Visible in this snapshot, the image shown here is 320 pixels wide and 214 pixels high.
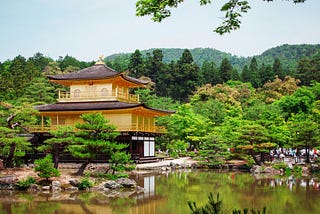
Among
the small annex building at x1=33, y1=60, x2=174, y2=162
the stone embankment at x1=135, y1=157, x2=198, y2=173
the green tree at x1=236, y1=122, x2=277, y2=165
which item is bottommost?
the stone embankment at x1=135, y1=157, x2=198, y2=173

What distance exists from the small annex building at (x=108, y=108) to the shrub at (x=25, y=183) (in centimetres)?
974

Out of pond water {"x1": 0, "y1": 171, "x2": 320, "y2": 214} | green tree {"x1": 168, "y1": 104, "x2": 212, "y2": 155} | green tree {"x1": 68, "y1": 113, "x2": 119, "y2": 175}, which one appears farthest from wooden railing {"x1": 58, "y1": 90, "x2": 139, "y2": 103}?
pond water {"x1": 0, "y1": 171, "x2": 320, "y2": 214}

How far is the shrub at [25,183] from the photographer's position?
16780 mm

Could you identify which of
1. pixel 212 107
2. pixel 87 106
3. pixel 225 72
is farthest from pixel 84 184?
pixel 225 72

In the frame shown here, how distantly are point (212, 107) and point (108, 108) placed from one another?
645 inches

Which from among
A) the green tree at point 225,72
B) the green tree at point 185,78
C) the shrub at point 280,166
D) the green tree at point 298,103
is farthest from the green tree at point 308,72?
the shrub at point 280,166

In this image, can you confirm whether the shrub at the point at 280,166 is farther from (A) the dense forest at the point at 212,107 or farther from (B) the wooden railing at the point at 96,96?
(B) the wooden railing at the point at 96,96

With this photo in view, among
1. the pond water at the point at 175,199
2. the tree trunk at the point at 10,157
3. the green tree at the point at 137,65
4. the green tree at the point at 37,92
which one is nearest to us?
the pond water at the point at 175,199

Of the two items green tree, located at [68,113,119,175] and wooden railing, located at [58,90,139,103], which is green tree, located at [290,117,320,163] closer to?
wooden railing, located at [58,90,139,103]

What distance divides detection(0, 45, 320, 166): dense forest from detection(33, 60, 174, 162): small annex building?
103 inches

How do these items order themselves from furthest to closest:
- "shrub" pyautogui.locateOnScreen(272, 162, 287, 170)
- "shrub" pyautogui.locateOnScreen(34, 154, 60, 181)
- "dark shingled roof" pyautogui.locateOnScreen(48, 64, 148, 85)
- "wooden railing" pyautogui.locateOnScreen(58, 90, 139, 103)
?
"wooden railing" pyautogui.locateOnScreen(58, 90, 139, 103), "dark shingled roof" pyautogui.locateOnScreen(48, 64, 148, 85), "shrub" pyautogui.locateOnScreen(272, 162, 287, 170), "shrub" pyautogui.locateOnScreen(34, 154, 60, 181)

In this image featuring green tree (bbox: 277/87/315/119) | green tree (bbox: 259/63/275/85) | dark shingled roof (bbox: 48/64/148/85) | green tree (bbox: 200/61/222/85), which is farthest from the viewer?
green tree (bbox: 200/61/222/85)

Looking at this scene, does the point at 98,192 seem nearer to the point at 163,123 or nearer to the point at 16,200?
the point at 16,200

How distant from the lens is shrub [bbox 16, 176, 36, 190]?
1678 centimetres
